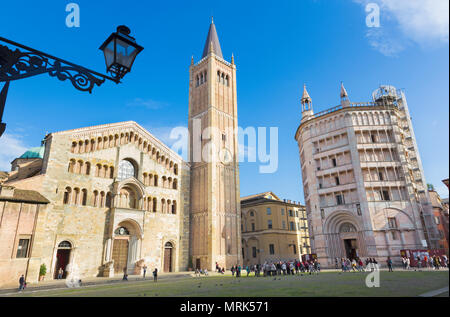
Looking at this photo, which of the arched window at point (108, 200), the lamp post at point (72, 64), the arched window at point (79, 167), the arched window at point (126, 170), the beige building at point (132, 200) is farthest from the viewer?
the arched window at point (126, 170)

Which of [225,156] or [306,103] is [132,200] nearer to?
[225,156]

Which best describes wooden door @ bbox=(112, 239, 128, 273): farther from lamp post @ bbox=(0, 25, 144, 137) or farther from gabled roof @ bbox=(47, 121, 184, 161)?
lamp post @ bbox=(0, 25, 144, 137)

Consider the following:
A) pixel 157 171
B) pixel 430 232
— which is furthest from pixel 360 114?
pixel 157 171

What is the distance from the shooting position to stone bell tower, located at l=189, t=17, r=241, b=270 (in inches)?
1507

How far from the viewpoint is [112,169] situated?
3388 centimetres

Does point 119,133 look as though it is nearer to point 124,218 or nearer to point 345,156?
point 124,218

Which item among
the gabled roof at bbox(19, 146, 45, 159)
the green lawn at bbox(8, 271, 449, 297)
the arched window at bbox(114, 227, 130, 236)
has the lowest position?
Answer: the green lawn at bbox(8, 271, 449, 297)

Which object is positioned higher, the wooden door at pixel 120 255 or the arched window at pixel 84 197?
the arched window at pixel 84 197

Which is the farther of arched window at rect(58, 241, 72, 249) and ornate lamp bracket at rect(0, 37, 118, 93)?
arched window at rect(58, 241, 72, 249)

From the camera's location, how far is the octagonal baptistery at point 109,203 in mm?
28078

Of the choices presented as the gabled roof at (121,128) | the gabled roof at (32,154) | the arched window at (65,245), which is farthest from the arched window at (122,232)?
the gabled roof at (32,154)

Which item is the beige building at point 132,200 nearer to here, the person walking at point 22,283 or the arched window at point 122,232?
the arched window at point 122,232

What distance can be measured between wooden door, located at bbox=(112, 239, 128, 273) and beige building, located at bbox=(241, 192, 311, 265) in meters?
27.5

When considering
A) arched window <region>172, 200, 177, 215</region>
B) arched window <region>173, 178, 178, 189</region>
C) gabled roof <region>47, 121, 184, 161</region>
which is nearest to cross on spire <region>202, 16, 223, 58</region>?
gabled roof <region>47, 121, 184, 161</region>
